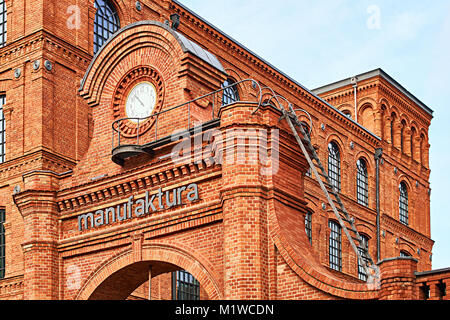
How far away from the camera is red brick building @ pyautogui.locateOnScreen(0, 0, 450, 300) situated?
706 inches

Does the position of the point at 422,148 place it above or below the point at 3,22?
above

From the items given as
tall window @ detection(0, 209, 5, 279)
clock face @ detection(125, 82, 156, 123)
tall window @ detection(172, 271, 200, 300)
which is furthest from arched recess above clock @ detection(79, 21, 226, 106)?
tall window @ detection(172, 271, 200, 300)

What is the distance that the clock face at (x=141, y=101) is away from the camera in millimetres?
21391

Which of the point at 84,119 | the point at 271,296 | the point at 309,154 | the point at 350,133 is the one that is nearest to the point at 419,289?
the point at 271,296

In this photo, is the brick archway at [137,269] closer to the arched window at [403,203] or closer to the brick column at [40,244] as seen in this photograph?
the brick column at [40,244]

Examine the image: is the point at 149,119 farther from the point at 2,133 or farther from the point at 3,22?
the point at 3,22

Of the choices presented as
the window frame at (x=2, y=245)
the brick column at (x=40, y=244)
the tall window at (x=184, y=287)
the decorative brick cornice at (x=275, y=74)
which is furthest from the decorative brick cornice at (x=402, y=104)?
the brick column at (x=40, y=244)

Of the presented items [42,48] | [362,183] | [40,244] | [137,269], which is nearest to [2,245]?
[42,48]

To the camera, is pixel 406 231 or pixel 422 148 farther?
pixel 422 148

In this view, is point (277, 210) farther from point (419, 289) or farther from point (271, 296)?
point (419, 289)

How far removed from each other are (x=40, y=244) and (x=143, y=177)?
3.52 metres

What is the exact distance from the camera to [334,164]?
46.1 m

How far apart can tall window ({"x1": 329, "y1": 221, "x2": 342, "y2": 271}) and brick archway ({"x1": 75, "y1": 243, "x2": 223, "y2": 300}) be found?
22479 mm
